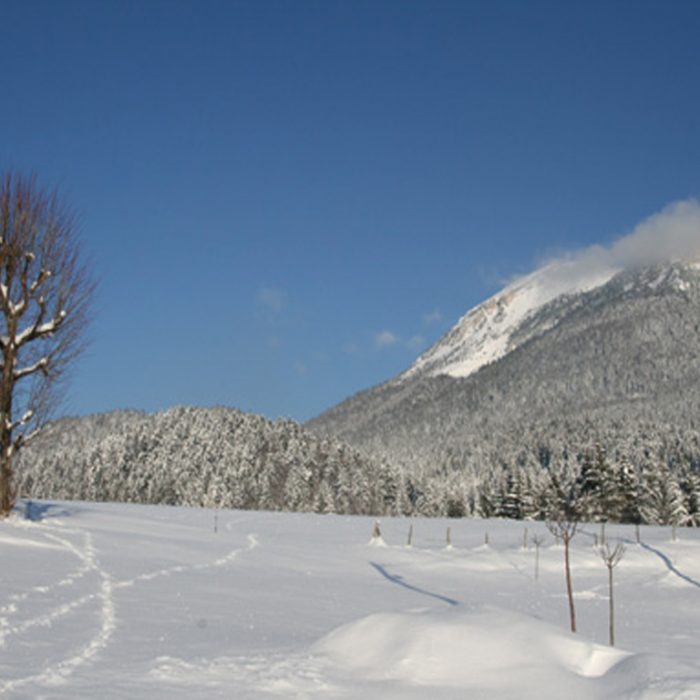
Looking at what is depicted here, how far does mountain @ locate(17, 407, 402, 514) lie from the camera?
116375 millimetres

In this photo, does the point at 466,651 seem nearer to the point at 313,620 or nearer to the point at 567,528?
the point at 313,620

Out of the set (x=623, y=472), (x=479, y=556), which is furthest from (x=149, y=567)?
(x=623, y=472)

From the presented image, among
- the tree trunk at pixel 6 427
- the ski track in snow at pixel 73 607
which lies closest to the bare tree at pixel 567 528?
the ski track in snow at pixel 73 607

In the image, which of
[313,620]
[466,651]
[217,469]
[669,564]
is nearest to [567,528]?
[313,620]

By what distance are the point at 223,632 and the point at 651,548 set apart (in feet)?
97.0

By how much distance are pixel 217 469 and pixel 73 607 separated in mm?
120430

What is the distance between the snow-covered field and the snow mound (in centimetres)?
2

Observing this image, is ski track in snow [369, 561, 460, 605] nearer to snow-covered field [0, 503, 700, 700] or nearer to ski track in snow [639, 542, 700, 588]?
Answer: snow-covered field [0, 503, 700, 700]

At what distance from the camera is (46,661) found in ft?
29.1

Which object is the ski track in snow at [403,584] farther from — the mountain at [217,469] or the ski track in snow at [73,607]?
the mountain at [217,469]

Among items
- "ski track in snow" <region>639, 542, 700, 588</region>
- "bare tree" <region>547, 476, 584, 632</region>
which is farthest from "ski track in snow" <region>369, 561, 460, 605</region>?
"ski track in snow" <region>639, 542, 700, 588</region>

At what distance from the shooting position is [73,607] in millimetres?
12844

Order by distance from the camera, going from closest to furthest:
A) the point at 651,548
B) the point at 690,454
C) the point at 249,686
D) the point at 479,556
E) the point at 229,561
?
the point at 249,686, the point at 229,561, the point at 479,556, the point at 651,548, the point at 690,454

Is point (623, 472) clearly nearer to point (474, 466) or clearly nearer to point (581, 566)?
point (581, 566)
